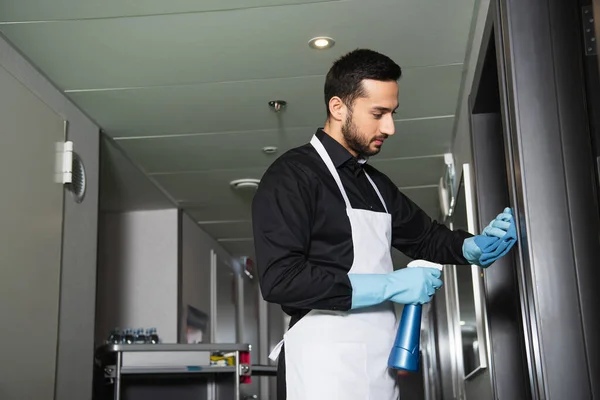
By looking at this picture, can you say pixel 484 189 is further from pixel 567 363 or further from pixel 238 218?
pixel 238 218

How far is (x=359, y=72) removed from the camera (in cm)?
168

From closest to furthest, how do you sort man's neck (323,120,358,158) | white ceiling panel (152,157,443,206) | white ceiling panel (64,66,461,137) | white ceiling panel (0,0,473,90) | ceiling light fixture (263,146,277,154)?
man's neck (323,120,358,158) < white ceiling panel (0,0,473,90) < white ceiling panel (64,66,461,137) < ceiling light fixture (263,146,277,154) < white ceiling panel (152,157,443,206)

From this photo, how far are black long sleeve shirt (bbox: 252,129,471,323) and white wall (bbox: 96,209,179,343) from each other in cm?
356

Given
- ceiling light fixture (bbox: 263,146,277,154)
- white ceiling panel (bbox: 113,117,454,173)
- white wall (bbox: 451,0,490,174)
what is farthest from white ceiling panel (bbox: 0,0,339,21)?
ceiling light fixture (bbox: 263,146,277,154)

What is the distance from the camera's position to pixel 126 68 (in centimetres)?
308

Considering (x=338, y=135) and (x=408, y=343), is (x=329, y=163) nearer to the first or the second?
(x=338, y=135)

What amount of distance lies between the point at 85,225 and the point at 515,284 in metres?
2.08

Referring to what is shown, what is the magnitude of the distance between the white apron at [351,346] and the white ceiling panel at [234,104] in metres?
1.72

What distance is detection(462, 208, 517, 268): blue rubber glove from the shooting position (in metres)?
1.67

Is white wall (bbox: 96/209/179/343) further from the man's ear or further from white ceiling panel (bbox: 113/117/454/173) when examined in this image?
the man's ear

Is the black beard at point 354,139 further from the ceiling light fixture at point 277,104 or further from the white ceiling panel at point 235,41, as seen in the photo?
the ceiling light fixture at point 277,104

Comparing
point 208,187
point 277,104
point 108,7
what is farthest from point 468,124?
point 208,187

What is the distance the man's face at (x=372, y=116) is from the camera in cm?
166

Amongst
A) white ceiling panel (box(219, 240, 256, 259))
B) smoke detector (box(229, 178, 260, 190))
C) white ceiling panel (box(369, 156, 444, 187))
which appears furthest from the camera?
white ceiling panel (box(219, 240, 256, 259))
